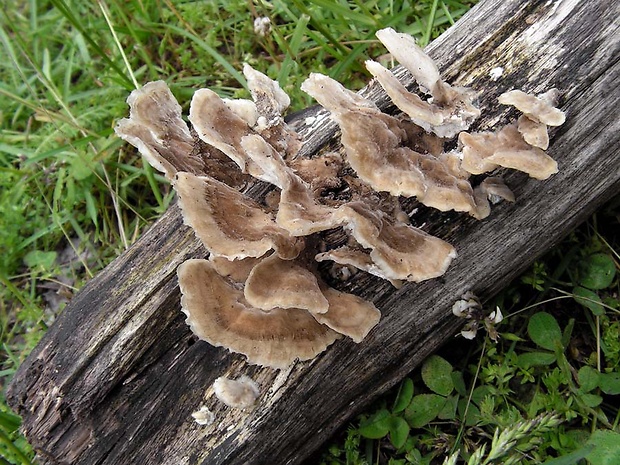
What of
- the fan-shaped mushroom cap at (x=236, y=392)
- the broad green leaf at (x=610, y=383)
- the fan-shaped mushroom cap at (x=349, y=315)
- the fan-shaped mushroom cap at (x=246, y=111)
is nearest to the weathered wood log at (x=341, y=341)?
the fan-shaped mushroom cap at (x=236, y=392)

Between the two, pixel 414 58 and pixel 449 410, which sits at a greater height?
pixel 414 58

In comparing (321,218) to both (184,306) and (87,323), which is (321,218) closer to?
(184,306)

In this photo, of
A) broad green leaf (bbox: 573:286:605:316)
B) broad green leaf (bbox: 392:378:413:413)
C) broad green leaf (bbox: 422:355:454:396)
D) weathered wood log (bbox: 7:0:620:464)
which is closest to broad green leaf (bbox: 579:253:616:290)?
broad green leaf (bbox: 573:286:605:316)

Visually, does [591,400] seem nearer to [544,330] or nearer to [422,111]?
[544,330]

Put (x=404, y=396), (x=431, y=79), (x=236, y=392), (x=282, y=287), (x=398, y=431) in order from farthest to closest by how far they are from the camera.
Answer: (x=404, y=396), (x=398, y=431), (x=236, y=392), (x=431, y=79), (x=282, y=287)

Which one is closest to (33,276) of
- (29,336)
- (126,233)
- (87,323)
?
(29,336)

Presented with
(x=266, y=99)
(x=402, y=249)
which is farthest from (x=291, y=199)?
(x=266, y=99)

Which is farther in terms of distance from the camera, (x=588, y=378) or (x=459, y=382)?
(x=459, y=382)
